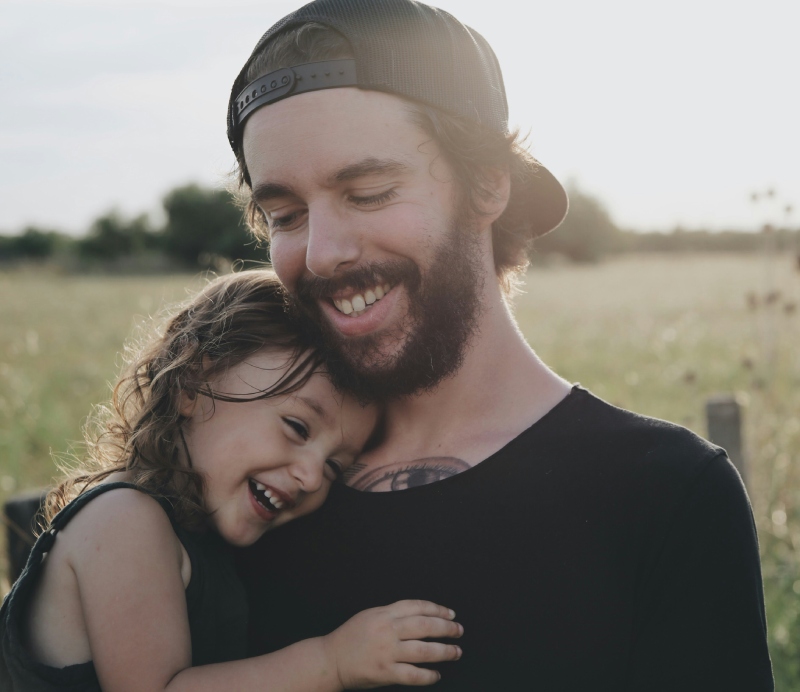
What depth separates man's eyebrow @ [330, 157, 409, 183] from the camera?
178 centimetres

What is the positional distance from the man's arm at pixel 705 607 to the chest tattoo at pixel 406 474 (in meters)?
0.51

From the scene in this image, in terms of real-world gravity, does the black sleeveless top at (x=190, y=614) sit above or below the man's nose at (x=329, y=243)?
below

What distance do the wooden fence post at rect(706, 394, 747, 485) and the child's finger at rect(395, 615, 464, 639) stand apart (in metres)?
2.01

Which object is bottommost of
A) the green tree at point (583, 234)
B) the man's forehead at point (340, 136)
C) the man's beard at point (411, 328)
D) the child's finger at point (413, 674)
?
the child's finger at point (413, 674)

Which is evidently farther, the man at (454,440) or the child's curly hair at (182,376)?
the child's curly hair at (182,376)

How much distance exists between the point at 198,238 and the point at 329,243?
47343 millimetres

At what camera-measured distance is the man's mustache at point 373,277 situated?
1.86 meters

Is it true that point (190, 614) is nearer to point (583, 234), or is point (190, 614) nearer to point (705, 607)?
point (705, 607)

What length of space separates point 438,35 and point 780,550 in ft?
9.31

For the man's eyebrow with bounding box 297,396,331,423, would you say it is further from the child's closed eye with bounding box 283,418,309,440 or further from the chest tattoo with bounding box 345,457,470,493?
the chest tattoo with bounding box 345,457,470,493

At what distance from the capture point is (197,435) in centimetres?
206

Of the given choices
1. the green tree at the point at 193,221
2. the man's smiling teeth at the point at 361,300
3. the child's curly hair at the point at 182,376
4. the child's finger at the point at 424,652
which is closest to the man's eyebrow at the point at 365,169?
the man's smiling teeth at the point at 361,300

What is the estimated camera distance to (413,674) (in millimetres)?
1557

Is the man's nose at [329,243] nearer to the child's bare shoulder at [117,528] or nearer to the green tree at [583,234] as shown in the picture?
the child's bare shoulder at [117,528]
